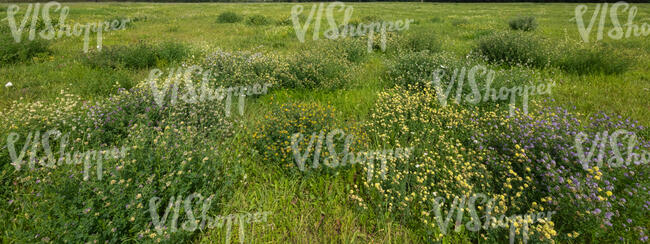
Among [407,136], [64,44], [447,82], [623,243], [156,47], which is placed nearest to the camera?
[623,243]

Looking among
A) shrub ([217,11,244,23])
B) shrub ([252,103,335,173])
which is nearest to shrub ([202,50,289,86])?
shrub ([252,103,335,173])

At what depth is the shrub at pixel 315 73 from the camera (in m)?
5.73

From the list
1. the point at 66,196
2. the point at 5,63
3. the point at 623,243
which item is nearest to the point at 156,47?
the point at 5,63

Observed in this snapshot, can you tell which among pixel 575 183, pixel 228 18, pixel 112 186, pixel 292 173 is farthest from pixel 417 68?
pixel 228 18

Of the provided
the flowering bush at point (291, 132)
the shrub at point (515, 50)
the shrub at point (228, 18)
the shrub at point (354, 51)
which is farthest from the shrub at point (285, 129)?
the shrub at point (228, 18)

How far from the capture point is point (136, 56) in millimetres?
6887

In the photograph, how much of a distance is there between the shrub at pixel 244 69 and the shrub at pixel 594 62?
23.7 ft

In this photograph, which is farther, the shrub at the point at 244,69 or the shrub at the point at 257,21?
the shrub at the point at 257,21

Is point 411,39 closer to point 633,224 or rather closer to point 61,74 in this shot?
point 633,224

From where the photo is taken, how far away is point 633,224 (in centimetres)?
225

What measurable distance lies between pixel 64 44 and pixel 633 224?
562 inches

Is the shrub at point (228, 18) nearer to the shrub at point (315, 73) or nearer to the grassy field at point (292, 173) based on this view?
the grassy field at point (292, 173)

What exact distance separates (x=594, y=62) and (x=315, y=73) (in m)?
6.95

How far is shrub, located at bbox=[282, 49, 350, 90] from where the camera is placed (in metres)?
5.73
